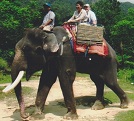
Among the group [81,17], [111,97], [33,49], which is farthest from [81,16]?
[111,97]

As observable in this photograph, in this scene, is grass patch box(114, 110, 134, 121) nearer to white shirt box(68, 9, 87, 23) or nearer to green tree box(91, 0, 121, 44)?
white shirt box(68, 9, 87, 23)

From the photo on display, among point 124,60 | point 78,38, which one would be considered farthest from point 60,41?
point 124,60

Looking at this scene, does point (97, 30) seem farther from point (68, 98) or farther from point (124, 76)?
point (124, 76)

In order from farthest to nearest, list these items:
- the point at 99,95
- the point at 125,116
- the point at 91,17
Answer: the point at 99,95
the point at 91,17
the point at 125,116

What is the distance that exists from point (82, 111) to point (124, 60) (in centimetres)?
2049

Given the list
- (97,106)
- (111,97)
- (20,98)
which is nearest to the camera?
(20,98)

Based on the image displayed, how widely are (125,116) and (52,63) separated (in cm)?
226

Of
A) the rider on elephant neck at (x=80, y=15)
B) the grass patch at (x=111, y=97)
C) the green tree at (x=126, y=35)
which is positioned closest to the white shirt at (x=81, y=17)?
the rider on elephant neck at (x=80, y=15)

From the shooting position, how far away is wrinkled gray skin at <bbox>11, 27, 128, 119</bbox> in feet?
27.6

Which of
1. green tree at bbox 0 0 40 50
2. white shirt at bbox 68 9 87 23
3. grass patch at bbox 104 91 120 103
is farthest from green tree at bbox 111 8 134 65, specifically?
white shirt at bbox 68 9 87 23

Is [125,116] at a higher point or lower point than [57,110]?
higher

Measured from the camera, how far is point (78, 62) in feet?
30.6

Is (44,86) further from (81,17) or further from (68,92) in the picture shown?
(81,17)

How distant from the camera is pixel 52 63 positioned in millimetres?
8961
